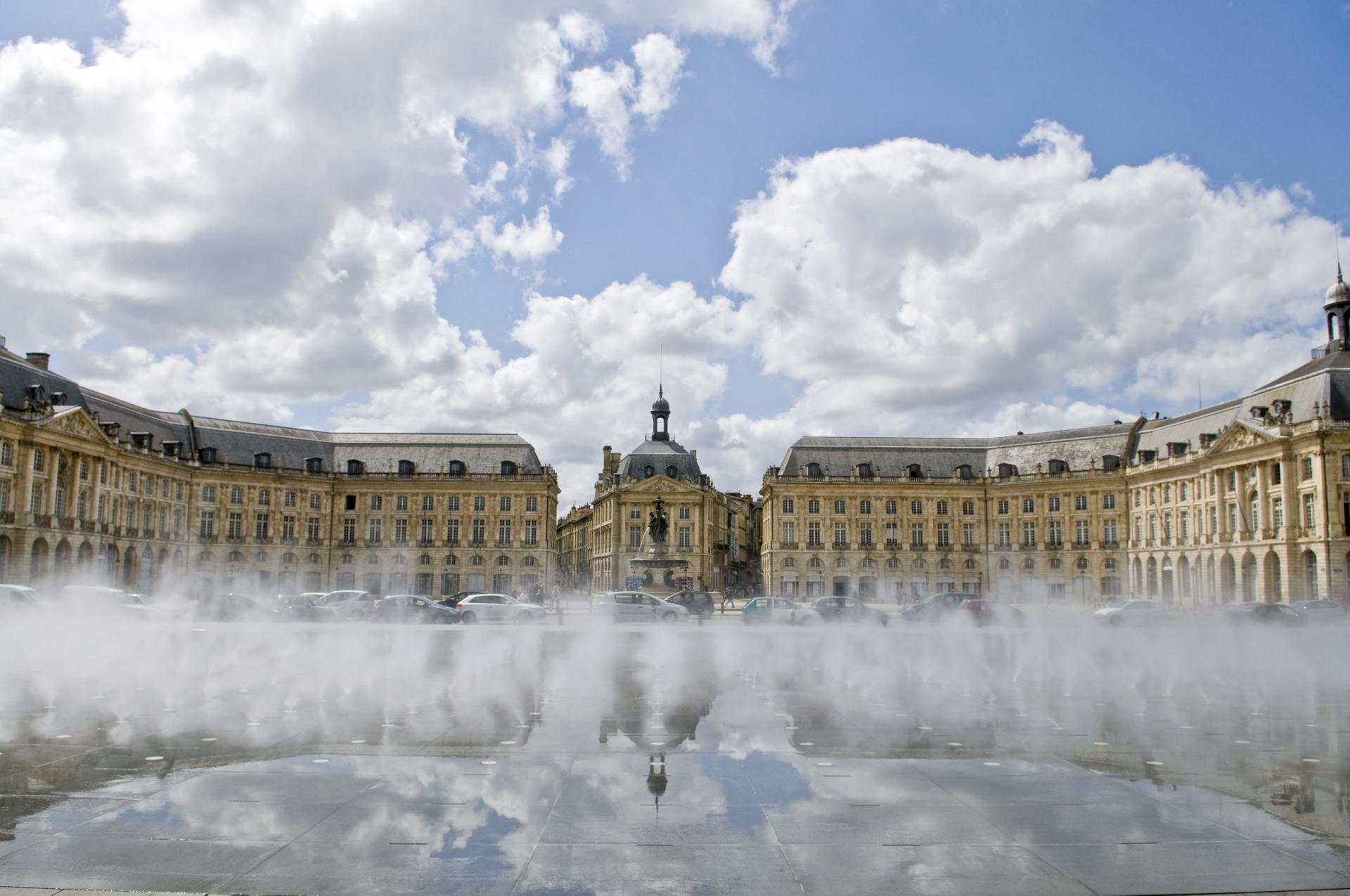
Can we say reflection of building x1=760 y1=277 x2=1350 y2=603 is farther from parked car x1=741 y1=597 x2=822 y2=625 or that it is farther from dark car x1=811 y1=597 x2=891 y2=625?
parked car x1=741 y1=597 x2=822 y2=625

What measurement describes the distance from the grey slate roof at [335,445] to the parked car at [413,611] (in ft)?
159

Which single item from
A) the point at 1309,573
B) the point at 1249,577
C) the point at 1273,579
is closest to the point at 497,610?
the point at 1309,573

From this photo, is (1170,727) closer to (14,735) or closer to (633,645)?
(14,735)

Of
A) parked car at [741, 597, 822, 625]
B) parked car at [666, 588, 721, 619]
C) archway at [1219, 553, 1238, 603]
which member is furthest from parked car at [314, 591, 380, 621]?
archway at [1219, 553, 1238, 603]

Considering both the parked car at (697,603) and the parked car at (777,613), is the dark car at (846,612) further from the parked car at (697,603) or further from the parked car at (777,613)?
the parked car at (697,603)

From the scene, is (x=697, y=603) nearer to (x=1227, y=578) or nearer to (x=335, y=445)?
(x=1227, y=578)

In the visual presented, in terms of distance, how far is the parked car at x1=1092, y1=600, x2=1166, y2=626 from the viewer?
4728 centimetres

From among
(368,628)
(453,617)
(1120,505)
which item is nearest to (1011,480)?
(1120,505)

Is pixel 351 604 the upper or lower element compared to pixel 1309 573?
lower

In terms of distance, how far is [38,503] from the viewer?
6538cm

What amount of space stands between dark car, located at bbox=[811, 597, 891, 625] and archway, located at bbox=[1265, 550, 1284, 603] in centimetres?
3450

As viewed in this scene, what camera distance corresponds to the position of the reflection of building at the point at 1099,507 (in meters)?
66.7

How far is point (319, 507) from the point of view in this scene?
96688 mm

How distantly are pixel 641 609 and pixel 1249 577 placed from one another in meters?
49.6
